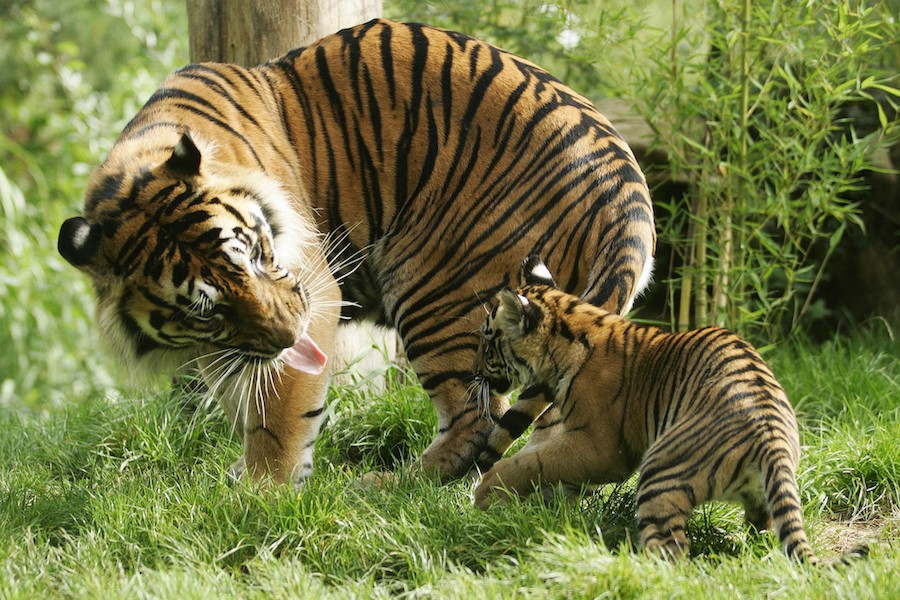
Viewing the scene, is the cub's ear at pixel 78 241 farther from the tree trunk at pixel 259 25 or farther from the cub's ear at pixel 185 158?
the tree trunk at pixel 259 25

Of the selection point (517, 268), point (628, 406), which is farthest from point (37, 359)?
point (628, 406)

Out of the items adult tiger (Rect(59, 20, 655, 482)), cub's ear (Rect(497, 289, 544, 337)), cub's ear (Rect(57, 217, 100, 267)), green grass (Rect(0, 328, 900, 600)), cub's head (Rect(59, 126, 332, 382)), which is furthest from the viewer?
cub's ear (Rect(497, 289, 544, 337))

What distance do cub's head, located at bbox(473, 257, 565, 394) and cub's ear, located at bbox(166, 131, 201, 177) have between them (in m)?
1.23

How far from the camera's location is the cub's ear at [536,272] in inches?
133

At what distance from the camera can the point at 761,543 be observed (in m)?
2.79

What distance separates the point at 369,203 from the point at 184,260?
3.15 feet

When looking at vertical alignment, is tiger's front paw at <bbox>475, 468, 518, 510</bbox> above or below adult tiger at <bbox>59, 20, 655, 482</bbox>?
below

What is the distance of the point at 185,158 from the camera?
294 centimetres

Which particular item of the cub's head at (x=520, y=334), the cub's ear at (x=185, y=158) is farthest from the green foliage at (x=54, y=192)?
the cub's head at (x=520, y=334)

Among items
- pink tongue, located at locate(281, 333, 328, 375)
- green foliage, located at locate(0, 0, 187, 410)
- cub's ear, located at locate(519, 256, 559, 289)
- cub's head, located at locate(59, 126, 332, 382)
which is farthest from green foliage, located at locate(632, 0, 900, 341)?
green foliage, located at locate(0, 0, 187, 410)

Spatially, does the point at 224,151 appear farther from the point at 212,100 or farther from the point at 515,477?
the point at 515,477

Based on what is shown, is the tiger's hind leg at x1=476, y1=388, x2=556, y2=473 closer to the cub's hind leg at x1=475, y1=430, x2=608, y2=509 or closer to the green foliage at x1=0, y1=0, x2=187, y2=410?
the cub's hind leg at x1=475, y1=430, x2=608, y2=509

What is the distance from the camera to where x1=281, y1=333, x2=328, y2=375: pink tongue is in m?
3.31

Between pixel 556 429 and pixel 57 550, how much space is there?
1923mm
